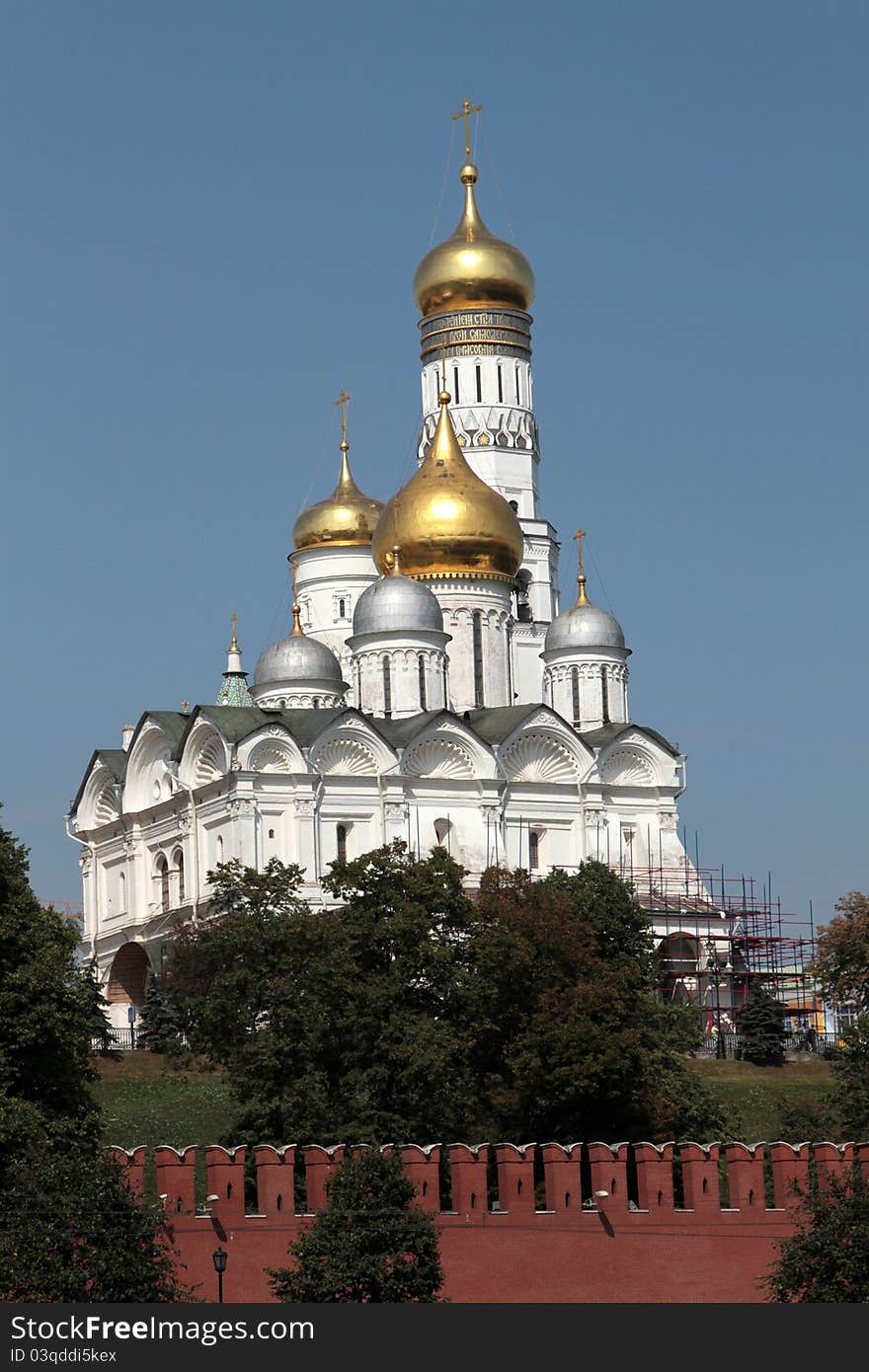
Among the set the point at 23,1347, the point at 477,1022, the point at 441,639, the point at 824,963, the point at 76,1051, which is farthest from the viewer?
the point at 441,639

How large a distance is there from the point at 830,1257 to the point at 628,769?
114 feet

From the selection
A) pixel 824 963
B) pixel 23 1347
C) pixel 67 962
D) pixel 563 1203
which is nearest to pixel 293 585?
pixel 824 963

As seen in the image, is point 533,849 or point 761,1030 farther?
point 533,849

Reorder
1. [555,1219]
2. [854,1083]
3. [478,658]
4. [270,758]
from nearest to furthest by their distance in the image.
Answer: [555,1219] → [854,1083] → [270,758] → [478,658]

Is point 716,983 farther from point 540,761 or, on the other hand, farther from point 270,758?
point 270,758

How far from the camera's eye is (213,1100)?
5009 centimetres

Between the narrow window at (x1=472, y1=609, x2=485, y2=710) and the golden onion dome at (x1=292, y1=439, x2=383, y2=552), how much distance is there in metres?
6.90

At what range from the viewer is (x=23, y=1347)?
27.5 m

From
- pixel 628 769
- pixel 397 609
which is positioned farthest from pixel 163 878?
pixel 628 769

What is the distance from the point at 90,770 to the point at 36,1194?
36.0 m

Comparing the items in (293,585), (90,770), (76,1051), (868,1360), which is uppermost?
(293,585)

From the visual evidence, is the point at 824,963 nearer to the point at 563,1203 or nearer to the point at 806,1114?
the point at 806,1114

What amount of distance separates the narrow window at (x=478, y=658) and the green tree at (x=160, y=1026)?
1376 centimetres

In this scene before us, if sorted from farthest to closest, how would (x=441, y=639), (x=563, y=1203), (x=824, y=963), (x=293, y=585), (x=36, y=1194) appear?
(x=293, y=585) < (x=441, y=639) < (x=824, y=963) < (x=563, y=1203) < (x=36, y=1194)
